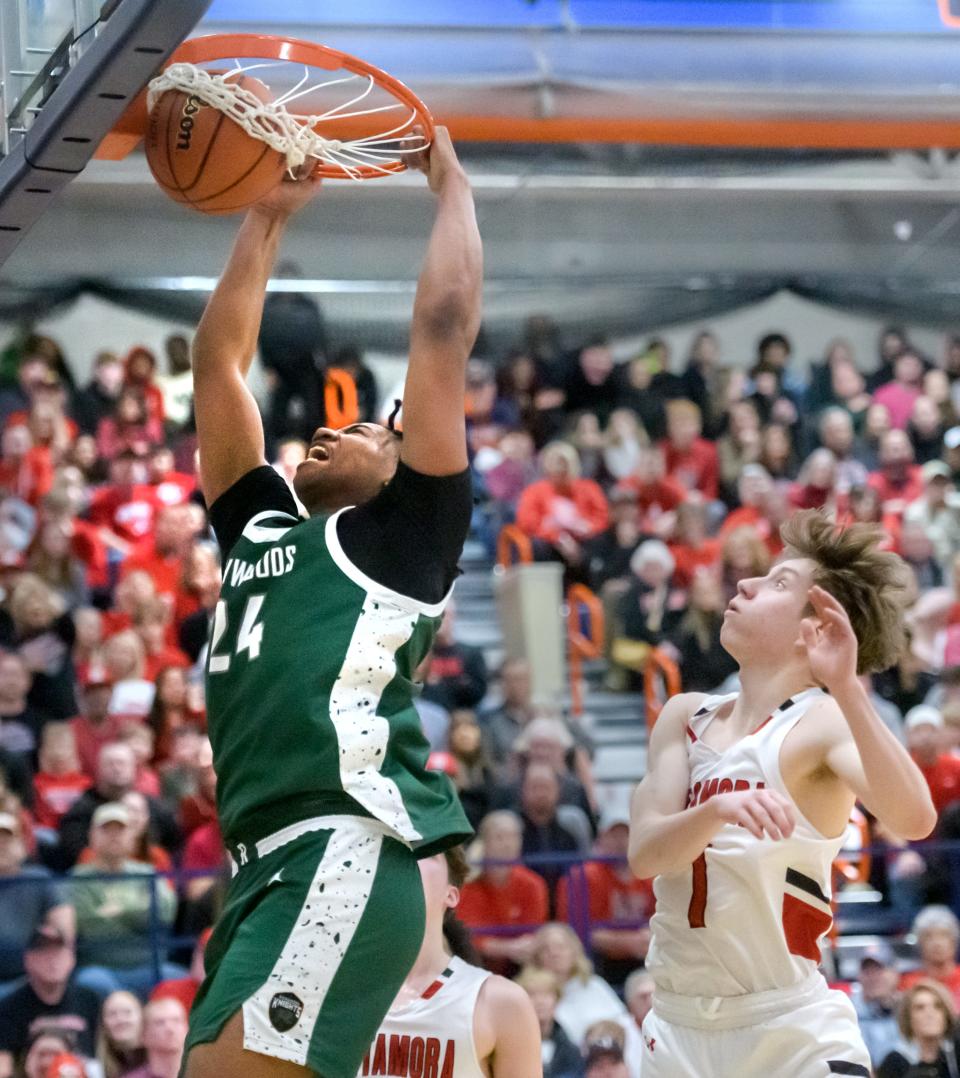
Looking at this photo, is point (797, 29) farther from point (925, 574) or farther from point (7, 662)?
point (7, 662)

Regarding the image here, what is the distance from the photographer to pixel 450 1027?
15.4ft

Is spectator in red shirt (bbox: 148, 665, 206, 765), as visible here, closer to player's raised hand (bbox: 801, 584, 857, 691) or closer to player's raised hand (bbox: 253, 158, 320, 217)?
player's raised hand (bbox: 253, 158, 320, 217)

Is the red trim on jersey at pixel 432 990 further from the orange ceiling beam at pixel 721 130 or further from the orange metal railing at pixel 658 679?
the orange ceiling beam at pixel 721 130

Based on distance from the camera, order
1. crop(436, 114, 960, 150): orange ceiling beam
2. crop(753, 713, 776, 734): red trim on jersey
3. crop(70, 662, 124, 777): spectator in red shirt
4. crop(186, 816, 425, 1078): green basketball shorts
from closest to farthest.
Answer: crop(186, 816, 425, 1078): green basketball shorts
crop(753, 713, 776, 734): red trim on jersey
crop(70, 662, 124, 777): spectator in red shirt
crop(436, 114, 960, 150): orange ceiling beam

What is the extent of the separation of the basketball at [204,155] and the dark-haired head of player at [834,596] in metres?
1.48

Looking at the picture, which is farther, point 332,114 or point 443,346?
point 332,114

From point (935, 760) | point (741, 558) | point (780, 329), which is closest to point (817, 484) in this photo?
point (741, 558)

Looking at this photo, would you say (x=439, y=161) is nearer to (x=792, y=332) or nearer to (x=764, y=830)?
(x=764, y=830)

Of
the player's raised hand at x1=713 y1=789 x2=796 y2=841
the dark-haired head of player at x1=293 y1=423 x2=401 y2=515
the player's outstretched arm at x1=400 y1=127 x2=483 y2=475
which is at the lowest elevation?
the player's raised hand at x1=713 y1=789 x2=796 y2=841

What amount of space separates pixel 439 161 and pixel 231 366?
2.00 feet

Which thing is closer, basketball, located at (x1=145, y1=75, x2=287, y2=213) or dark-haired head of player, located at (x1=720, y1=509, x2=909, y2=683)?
basketball, located at (x1=145, y1=75, x2=287, y2=213)

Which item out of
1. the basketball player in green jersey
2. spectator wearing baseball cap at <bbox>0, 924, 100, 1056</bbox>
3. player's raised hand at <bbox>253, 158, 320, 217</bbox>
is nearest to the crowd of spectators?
spectator wearing baseball cap at <bbox>0, 924, 100, 1056</bbox>

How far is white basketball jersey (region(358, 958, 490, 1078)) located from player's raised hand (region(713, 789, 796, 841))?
1053 mm

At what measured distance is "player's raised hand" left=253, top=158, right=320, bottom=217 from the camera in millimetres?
4184
